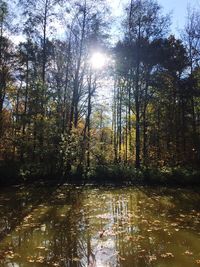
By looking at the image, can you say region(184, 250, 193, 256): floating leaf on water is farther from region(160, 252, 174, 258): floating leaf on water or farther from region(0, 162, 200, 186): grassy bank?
region(0, 162, 200, 186): grassy bank

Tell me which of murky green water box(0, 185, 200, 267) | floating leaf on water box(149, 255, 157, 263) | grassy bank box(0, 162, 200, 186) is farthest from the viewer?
grassy bank box(0, 162, 200, 186)

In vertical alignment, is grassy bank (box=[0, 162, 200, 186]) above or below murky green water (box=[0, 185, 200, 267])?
above

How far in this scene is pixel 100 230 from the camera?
8914mm

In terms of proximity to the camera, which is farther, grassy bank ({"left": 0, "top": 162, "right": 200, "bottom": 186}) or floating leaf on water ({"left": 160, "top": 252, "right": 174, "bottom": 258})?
grassy bank ({"left": 0, "top": 162, "right": 200, "bottom": 186})

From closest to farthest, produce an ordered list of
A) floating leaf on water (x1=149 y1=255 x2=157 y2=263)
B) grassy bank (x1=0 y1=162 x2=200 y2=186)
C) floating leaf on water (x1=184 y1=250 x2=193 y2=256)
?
1. floating leaf on water (x1=149 y1=255 x2=157 y2=263)
2. floating leaf on water (x1=184 y1=250 x2=193 y2=256)
3. grassy bank (x1=0 y1=162 x2=200 y2=186)

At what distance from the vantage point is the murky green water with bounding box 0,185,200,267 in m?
6.64

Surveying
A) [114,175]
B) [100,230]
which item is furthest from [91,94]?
[100,230]

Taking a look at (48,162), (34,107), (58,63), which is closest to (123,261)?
(48,162)

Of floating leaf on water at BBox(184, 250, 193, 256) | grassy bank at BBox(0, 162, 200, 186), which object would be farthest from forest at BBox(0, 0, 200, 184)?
floating leaf on water at BBox(184, 250, 193, 256)

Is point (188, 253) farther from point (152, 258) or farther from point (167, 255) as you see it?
point (152, 258)

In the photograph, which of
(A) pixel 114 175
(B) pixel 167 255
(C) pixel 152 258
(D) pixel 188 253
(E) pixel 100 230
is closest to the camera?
(C) pixel 152 258

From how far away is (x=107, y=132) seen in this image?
48.4m

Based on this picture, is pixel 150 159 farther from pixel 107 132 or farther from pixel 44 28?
pixel 107 132

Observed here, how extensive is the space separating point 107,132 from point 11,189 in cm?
3166
